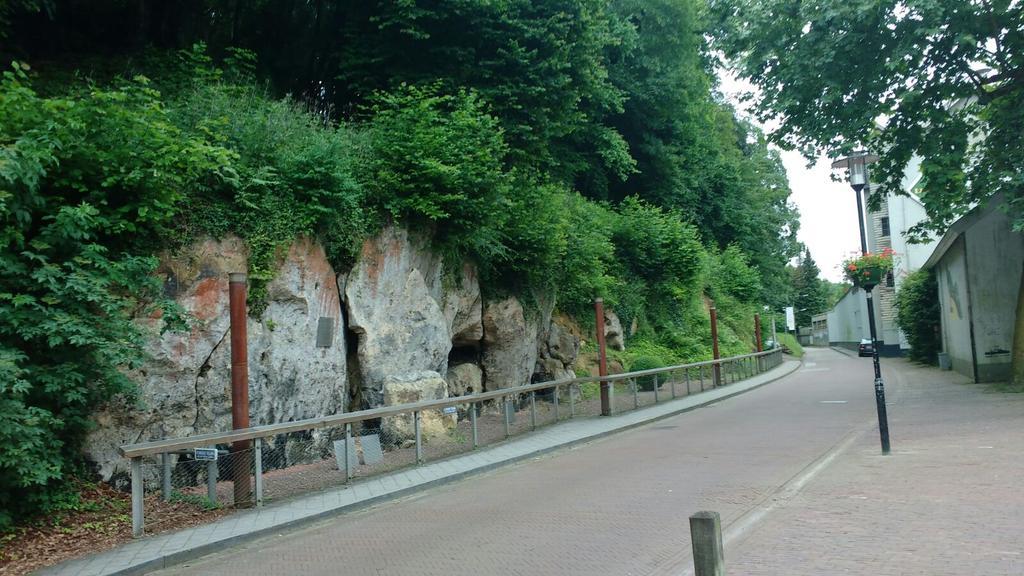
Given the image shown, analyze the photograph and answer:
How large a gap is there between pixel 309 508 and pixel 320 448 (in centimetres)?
266

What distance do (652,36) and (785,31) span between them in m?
12.9

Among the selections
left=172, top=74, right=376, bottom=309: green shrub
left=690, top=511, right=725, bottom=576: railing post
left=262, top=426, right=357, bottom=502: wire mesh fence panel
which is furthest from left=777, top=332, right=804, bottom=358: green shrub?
left=690, top=511, right=725, bottom=576: railing post

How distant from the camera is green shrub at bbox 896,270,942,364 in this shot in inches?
1398

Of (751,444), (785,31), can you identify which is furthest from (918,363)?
(751,444)

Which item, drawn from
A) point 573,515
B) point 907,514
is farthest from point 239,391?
point 907,514

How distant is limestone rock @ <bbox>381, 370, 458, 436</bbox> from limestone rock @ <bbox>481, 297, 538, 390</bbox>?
179 inches

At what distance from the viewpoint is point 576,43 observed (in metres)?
20.4

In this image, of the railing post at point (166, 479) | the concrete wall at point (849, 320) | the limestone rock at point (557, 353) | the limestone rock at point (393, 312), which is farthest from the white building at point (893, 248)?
the railing post at point (166, 479)

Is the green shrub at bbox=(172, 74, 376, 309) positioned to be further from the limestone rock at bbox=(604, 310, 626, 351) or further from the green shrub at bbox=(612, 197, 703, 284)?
the green shrub at bbox=(612, 197, 703, 284)

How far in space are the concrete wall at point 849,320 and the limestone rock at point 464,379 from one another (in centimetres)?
4527

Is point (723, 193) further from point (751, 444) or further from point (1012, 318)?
point (751, 444)

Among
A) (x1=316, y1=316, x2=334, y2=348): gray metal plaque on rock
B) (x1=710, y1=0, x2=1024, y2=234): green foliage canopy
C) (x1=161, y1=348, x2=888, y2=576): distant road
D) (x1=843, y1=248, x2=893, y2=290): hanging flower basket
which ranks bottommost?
(x1=161, y1=348, x2=888, y2=576): distant road

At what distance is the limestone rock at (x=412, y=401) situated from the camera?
Result: 12.7m

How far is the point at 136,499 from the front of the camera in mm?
8055
